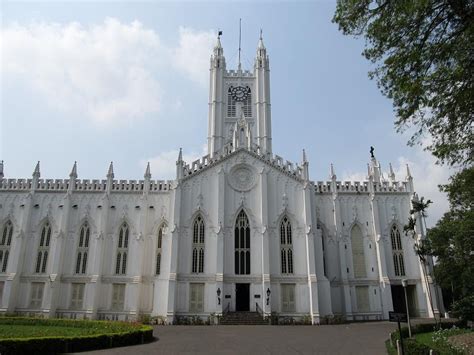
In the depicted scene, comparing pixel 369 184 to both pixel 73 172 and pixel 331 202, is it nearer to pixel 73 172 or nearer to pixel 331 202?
pixel 331 202

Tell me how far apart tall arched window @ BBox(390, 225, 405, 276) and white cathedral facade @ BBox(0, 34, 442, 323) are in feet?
0.36

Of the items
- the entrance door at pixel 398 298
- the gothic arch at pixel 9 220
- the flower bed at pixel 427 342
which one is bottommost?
the flower bed at pixel 427 342

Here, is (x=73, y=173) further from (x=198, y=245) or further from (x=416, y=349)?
(x=416, y=349)

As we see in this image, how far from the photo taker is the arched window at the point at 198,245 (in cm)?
3878

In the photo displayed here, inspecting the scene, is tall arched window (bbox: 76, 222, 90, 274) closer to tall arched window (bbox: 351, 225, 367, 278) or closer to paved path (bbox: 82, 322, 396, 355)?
paved path (bbox: 82, 322, 396, 355)

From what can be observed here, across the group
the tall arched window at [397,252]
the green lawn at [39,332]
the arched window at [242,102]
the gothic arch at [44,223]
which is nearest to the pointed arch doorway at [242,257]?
the tall arched window at [397,252]

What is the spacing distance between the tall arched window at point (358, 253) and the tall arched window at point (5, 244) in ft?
122

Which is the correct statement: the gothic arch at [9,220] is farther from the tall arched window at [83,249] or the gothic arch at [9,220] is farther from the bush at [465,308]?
the bush at [465,308]

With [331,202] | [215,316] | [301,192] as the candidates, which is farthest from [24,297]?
[331,202]

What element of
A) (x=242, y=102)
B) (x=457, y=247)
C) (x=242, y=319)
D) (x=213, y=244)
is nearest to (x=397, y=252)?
(x=457, y=247)

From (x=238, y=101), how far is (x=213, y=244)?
99.5ft

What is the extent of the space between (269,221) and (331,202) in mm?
8605

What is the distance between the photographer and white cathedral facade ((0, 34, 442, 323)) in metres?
38.1

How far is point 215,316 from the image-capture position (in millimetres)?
35969
